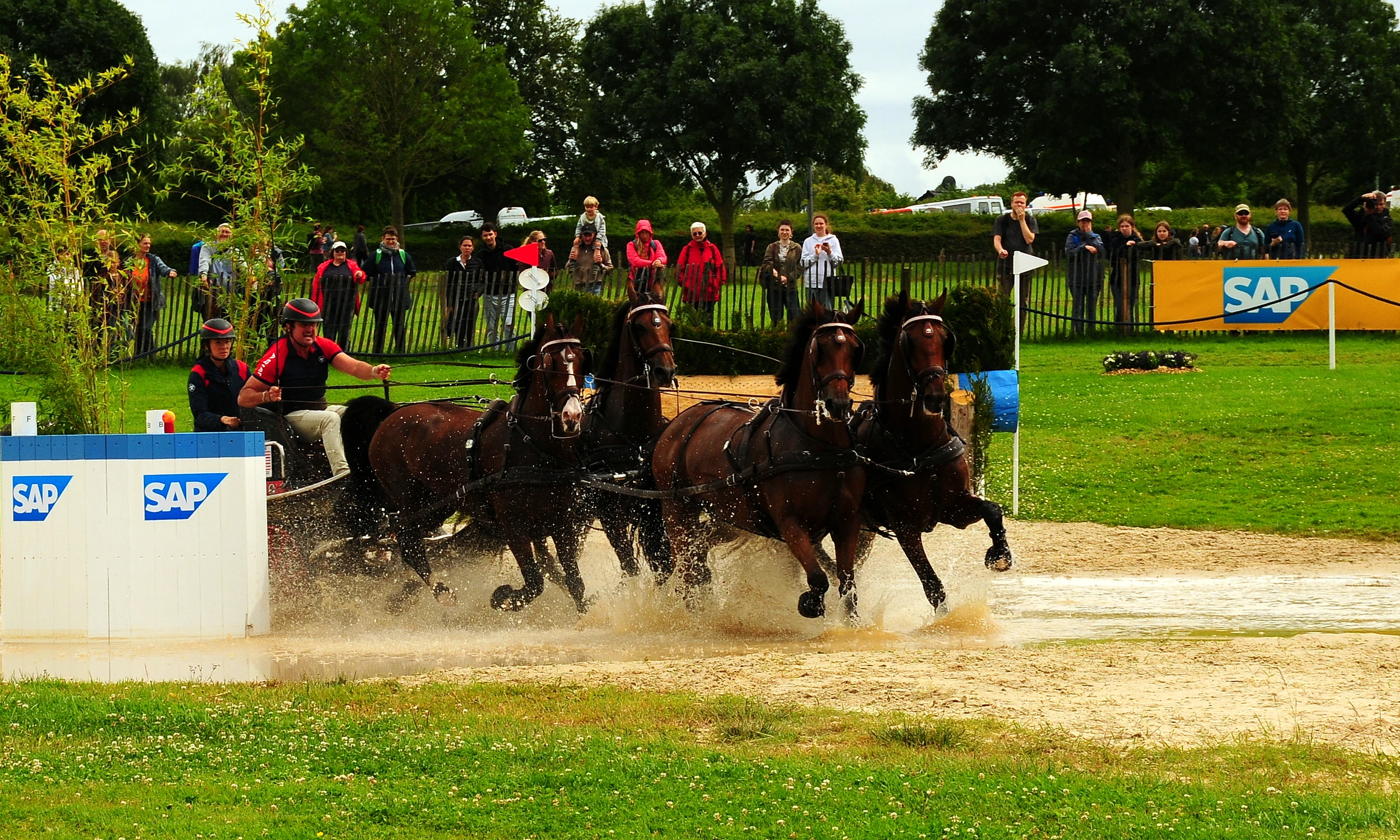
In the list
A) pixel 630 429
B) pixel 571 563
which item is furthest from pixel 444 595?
pixel 630 429

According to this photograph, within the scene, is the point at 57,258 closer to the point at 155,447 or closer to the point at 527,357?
the point at 155,447

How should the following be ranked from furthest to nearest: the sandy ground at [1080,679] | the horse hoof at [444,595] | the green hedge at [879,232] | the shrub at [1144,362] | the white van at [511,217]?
the white van at [511,217] < the green hedge at [879,232] < the shrub at [1144,362] < the horse hoof at [444,595] < the sandy ground at [1080,679]

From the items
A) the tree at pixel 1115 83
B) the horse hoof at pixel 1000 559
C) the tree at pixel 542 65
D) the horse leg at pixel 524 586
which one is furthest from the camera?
the tree at pixel 542 65

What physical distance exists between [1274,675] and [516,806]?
13.1 ft

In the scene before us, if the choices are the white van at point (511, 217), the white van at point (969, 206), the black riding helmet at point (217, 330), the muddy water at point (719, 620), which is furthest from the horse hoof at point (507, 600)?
the white van at point (969, 206)

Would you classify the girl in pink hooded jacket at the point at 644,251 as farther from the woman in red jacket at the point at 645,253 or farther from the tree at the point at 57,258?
the tree at the point at 57,258

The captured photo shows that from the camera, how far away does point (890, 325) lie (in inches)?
396

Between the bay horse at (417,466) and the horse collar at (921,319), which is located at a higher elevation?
the horse collar at (921,319)

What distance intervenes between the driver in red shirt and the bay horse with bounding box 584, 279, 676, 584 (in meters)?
1.99

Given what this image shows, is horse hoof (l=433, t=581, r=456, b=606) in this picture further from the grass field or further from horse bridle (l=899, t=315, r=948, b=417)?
horse bridle (l=899, t=315, r=948, b=417)

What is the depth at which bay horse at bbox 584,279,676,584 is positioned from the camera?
35.5 feet

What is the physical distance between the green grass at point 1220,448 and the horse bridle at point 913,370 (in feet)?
16.3

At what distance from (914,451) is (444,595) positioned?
148 inches

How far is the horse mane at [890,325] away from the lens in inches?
390
